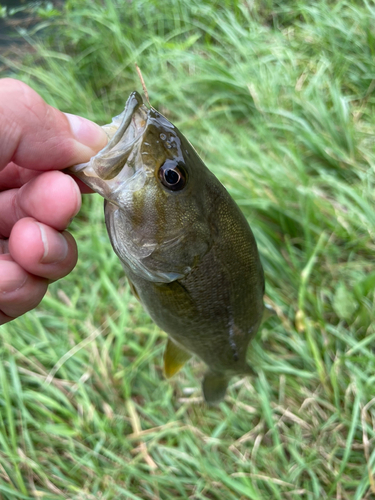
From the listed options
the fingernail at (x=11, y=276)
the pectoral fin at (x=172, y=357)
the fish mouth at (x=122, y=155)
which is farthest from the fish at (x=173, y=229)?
the fingernail at (x=11, y=276)

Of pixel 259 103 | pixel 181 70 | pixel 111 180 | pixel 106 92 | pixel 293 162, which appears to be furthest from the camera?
pixel 106 92

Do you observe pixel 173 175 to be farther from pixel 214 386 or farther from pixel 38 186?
pixel 214 386

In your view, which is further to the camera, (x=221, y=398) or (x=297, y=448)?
(x=297, y=448)

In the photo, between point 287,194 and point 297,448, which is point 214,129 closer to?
point 287,194

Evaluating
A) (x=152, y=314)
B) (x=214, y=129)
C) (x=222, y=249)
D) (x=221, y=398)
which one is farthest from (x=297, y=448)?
(x=214, y=129)

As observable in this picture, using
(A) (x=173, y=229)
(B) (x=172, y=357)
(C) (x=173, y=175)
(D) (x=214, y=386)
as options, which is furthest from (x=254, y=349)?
(C) (x=173, y=175)
